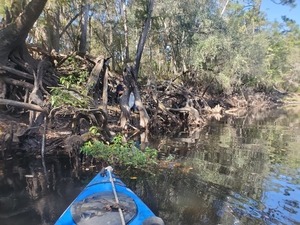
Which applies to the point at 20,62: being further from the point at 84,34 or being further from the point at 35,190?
the point at 35,190

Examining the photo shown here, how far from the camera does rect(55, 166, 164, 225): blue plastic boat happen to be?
4570 mm

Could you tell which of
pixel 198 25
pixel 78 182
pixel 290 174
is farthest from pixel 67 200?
pixel 198 25

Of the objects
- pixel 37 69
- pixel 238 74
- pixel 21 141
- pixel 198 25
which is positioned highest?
pixel 198 25

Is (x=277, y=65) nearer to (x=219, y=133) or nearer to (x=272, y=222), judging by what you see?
(x=219, y=133)

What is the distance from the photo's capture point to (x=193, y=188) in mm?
8289

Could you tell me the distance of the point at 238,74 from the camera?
35094 mm

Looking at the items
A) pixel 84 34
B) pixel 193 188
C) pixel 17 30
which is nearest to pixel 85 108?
pixel 193 188

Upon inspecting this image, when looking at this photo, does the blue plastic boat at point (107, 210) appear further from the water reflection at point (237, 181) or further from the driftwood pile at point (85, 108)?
the driftwood pile at point (85, 108)

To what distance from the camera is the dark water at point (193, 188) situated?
666 centimetres

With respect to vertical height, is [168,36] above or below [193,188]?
above

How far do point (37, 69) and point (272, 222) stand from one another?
973 centimetres

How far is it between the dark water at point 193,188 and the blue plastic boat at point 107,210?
128cm

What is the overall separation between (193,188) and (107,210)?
389cm

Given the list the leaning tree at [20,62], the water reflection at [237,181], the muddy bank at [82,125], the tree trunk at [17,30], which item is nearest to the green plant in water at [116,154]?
the muddy bank at [82,125]
